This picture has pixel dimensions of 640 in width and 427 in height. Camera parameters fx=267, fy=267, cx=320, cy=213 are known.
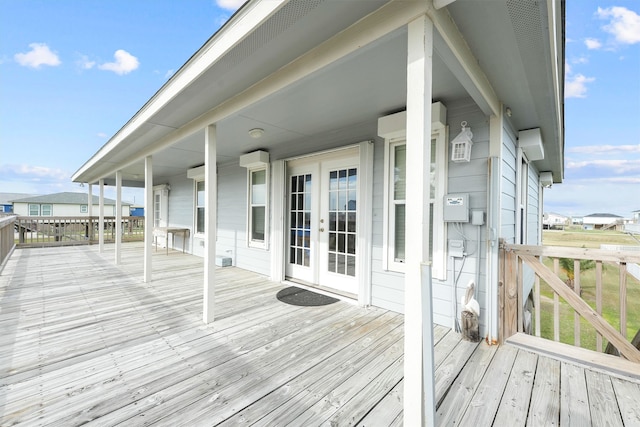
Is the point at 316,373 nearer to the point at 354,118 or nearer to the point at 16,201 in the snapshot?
the point at 354,118

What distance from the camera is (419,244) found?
4.39 ft

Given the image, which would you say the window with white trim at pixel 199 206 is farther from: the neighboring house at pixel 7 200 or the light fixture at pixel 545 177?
the neighboring house at pixel 7 200

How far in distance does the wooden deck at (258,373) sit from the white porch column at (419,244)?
31 cm

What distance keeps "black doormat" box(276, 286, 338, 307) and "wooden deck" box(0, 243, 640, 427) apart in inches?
9.3

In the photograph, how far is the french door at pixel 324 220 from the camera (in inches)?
146

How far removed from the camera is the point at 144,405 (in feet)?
5.25

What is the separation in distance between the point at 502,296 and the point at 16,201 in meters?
35.6

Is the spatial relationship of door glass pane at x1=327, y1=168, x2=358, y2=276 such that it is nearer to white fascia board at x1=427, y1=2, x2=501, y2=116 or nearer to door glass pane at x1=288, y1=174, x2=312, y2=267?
door glass pane at x1=288, y1=174, x2=312, y2=267

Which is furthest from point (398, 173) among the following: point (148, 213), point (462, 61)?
point (148, 213)

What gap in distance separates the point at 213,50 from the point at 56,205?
34.0 m

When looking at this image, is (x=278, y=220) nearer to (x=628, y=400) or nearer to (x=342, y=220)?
(x=342, y=220)

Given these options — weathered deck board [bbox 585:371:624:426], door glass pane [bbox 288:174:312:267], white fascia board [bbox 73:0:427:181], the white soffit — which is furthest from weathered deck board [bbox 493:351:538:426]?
door glass pane [bbox 288:174:312:267]

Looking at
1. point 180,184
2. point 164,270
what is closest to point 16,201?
point 180,184

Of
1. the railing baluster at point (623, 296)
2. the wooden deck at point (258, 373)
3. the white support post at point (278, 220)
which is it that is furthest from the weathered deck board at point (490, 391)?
the white support post at point (278, 220)
